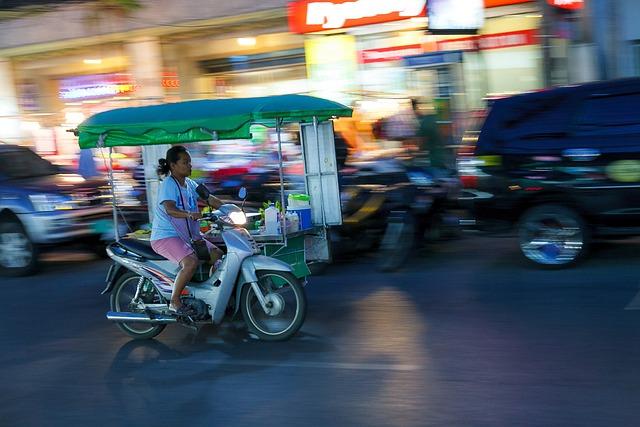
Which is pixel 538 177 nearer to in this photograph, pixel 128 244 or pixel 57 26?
pixel 128 244

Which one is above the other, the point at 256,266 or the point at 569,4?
the point at 569,4

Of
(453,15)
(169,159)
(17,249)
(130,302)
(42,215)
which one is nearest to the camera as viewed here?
(169,159)

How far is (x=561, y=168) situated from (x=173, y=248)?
13.8 ft

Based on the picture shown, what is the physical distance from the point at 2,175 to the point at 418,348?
7.67 m

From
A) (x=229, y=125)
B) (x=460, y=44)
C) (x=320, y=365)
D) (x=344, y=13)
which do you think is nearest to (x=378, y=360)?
(x=320, y=365)

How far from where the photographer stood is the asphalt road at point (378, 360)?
4.89 meters

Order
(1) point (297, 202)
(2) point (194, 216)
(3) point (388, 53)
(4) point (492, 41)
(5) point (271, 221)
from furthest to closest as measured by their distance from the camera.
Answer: (3) point (388, 53) < (4) point (492, 41) < (1) point (297, 202) < (5) point (271, 221) < (2) point (194, 216)

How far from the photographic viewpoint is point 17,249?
11.0 metres

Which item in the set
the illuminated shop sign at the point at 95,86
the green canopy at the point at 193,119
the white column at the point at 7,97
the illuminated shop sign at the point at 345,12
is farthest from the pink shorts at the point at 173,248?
the white column at the point at 7,97

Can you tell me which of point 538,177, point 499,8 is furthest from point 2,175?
point 499,8

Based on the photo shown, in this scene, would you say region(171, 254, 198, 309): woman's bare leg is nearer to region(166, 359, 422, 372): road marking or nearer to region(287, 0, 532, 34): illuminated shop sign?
region(166, 359, 422, 372): road marking

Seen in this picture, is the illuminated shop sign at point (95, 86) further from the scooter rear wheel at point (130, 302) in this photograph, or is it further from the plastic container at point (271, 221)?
the scooter rear wheel at point (130, 302)

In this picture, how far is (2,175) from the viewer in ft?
37.1

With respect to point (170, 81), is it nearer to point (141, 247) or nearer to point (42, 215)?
point (42, 215)
